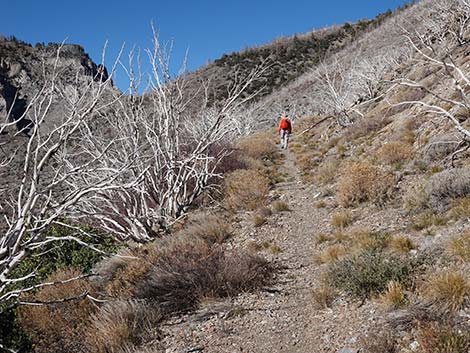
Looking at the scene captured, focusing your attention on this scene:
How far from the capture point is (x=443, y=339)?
3404 millimetres

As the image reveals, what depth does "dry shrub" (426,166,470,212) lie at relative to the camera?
6652mm

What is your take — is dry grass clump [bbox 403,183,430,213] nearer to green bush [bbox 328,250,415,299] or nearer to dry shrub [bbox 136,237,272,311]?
green bush [bbox 328,250,415,299]

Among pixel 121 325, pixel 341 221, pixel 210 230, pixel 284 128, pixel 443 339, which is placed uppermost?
pixel 284 128

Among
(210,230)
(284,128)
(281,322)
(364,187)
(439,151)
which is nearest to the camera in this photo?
(281,322)

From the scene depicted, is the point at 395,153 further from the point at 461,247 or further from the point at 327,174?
the point at 461,247

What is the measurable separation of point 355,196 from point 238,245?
2742mm

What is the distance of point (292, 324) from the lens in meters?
4.77

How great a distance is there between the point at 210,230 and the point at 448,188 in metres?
4.23

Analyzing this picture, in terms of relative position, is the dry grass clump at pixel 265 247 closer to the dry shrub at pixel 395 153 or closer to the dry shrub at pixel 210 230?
the dry shrub at pixel 210 230

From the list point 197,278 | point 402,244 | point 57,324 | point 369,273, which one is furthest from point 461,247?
point 57,324

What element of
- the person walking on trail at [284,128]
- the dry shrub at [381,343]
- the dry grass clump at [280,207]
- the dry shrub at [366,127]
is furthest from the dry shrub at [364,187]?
the person walking on trail at [284,128]

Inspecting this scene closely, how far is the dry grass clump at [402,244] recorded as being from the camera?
567 centimetres

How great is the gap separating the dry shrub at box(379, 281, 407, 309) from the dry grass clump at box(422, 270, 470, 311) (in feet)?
0.73

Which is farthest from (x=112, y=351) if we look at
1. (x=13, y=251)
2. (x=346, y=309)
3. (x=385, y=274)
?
(x=385, y=274)
